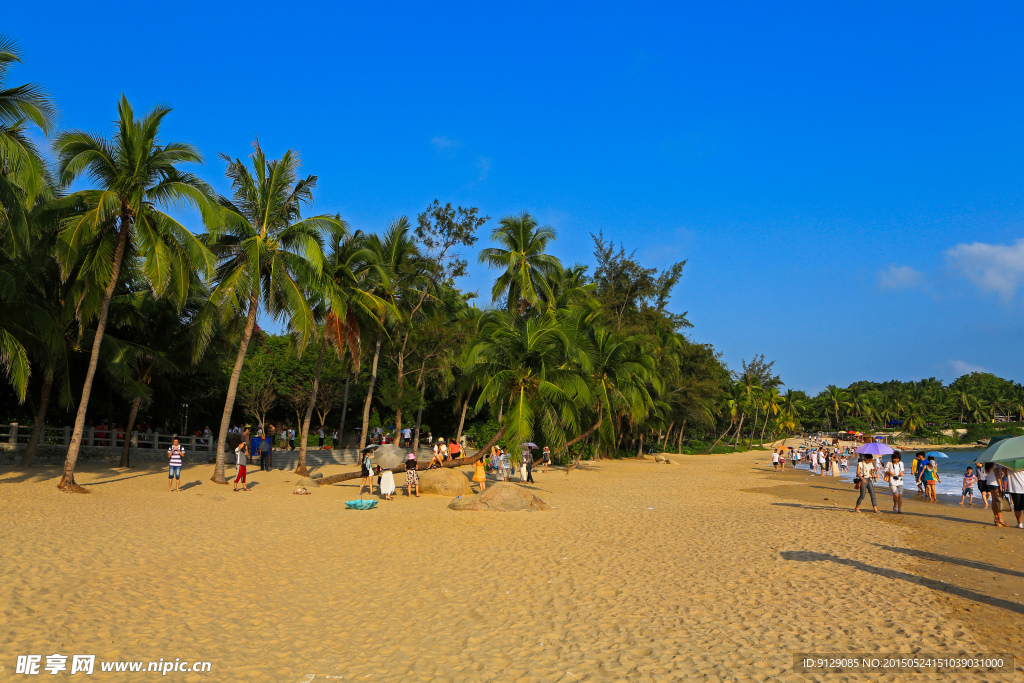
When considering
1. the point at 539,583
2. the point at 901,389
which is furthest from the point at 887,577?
the point at 901,389

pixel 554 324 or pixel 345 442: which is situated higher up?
pixel 554 324

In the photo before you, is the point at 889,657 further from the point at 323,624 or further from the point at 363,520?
the point at 363,520

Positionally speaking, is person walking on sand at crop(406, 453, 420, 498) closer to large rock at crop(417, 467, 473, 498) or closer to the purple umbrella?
large rock at crop(417, 467, 473, 498)

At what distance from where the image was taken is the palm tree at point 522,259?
30.9 meters

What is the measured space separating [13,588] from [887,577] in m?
11.7

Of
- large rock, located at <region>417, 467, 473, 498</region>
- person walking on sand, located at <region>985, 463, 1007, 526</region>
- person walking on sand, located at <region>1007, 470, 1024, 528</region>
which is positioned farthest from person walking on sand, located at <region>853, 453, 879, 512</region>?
large rock, located at <region>417, 467, 473, 498</region>

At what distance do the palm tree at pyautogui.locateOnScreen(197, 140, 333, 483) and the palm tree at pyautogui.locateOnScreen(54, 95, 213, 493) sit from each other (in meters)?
2.00

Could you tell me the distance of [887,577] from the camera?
9.03 m

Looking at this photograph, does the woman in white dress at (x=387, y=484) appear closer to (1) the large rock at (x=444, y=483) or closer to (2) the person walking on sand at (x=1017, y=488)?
(1) the large rock at (x=444, y=483)

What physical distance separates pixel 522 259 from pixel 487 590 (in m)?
23.9

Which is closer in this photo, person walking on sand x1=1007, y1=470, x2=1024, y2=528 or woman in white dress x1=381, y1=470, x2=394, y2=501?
person walking on sand x1=1007, y1=470, x2=1024, y2=528

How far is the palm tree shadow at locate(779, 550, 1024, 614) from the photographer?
7738mm

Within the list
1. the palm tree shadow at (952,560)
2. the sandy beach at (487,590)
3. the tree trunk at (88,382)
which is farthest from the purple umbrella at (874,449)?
the tree trunk at (88,382)

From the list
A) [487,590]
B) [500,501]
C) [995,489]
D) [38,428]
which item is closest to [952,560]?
[995,489]
